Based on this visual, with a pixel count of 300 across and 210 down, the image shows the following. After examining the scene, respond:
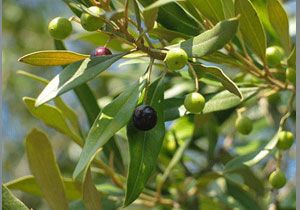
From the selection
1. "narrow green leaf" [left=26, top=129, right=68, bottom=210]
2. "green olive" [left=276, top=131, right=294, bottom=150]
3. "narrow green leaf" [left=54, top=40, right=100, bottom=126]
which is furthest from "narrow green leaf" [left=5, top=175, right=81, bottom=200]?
"green olive" [left=276, top=131, right=294, bottom=150]

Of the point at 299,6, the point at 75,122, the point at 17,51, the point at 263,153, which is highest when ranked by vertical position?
the point at 299,6

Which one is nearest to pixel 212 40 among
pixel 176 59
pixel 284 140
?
pixel 176 59

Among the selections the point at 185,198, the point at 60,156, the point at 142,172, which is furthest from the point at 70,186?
the point at 60,156

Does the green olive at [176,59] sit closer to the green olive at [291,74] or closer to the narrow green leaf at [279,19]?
the narrow green leaf at [279,19]

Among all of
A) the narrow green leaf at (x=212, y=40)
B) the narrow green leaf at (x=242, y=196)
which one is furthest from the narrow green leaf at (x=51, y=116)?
the narrow green leaf at (x=242, y=196)

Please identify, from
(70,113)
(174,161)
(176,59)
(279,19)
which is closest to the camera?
(176,59)

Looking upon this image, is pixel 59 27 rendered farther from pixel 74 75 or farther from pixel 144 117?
pixel 144 117

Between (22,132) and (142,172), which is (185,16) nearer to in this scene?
(142,172)
